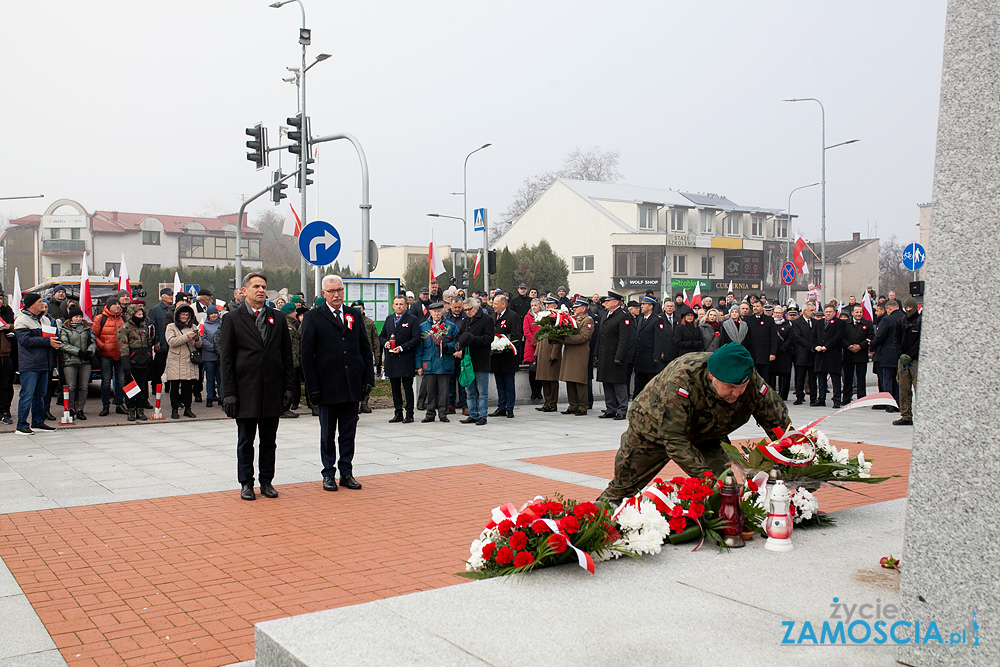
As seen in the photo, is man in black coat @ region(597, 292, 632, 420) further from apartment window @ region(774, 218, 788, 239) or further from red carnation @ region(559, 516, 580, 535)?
apartment window @ region(774, 218, 788, 239)

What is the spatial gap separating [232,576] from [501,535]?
2163 mm

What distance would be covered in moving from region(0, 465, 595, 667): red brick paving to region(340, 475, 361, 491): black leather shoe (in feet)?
0.46

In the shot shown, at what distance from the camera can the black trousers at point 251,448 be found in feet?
27.4

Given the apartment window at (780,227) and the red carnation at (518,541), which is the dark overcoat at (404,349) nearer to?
the red carnation at (518,541)

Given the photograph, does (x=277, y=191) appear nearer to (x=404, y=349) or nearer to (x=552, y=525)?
(x=404, y=349)

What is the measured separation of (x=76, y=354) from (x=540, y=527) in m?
11.9

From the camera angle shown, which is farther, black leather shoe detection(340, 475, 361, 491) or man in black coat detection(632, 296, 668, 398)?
man in black coat detection(632, 296, 668, 398)

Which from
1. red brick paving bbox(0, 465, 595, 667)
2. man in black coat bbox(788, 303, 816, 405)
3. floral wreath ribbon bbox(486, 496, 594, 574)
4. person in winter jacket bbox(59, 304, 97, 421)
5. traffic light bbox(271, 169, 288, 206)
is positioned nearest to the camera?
floral wreath ribbon bbox(486, 496, 594, 574)

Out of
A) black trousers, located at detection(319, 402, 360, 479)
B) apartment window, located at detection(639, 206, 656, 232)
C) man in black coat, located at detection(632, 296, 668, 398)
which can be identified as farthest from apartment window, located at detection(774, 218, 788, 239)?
black trousers, located at detection(319, 402, 360, 479)

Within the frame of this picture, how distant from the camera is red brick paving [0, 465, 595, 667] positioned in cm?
477

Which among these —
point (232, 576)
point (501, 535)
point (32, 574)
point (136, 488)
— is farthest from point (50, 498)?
point (501, 535)

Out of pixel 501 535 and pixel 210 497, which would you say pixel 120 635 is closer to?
pixel 501 535

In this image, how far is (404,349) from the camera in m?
14.5

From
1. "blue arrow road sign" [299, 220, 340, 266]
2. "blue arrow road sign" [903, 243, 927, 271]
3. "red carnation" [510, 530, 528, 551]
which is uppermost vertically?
"blue arrow road sign" [903, 243, 927, 271]
